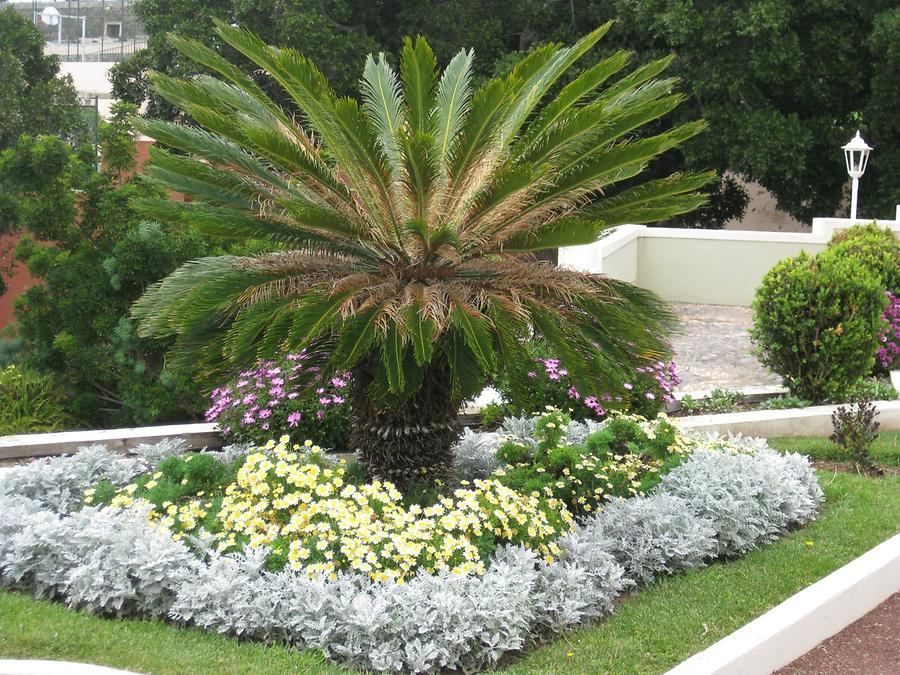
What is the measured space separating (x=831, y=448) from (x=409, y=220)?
4382 millimetres

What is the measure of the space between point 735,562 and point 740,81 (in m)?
13.5

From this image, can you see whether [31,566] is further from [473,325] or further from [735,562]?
[735,562]

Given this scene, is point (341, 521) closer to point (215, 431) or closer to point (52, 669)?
point (52, 669)

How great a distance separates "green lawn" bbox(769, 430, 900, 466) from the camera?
799 centimetres

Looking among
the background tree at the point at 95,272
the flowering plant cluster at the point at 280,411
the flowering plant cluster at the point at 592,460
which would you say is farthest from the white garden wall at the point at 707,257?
the flowering plant cluster at the point at 592,460

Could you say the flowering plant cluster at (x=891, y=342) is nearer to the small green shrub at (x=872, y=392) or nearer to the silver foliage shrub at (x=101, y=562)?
the small green shrub at (x=872, y=392)

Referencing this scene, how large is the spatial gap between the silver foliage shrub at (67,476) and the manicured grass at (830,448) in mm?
4797

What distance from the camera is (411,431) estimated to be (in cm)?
626

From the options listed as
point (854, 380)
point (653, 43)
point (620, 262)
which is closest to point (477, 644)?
point (854, 380)

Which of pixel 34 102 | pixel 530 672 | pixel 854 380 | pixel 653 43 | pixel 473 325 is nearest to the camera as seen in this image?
pixel 530 672

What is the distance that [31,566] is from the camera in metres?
5.37

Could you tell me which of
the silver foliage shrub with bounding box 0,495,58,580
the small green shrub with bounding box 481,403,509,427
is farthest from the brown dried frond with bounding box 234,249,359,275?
the small green shrub with bounding box 481,403,509,427

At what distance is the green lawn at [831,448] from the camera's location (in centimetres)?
799

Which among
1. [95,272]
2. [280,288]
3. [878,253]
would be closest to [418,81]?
[280,288]
